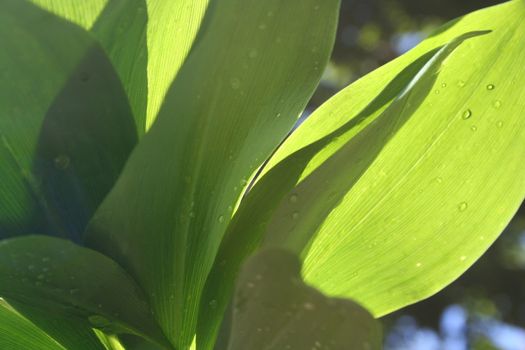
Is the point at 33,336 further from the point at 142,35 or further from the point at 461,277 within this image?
the point at 461,277

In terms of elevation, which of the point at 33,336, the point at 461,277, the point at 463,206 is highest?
the point at 463,206

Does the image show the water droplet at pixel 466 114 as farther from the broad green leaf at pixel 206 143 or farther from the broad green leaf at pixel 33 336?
the broad green leaf at pixel 33 336

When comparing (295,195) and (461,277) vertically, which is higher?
(295,195)

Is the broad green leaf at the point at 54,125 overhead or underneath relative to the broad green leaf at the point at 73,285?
overhead

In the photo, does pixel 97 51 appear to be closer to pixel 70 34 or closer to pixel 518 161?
pixel 70 34

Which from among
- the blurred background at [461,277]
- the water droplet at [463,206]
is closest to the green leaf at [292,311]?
the water droplet at [463,206]

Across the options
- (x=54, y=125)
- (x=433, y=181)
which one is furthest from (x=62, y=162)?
(x=433, y=181)

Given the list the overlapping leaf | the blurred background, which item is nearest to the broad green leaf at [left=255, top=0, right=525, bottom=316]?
the overlapping leaf
